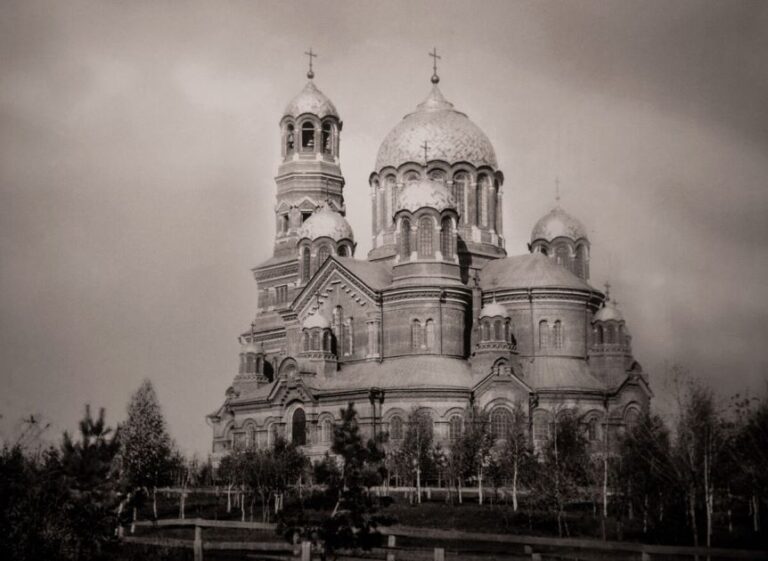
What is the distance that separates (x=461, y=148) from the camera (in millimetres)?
63062

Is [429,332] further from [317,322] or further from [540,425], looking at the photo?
[540,425]

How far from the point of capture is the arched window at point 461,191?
204 ft

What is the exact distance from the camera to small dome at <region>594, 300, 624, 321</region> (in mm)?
57062

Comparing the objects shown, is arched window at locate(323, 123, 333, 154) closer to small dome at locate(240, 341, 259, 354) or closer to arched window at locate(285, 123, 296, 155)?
arched window at locate(285, 123, 296, 155)

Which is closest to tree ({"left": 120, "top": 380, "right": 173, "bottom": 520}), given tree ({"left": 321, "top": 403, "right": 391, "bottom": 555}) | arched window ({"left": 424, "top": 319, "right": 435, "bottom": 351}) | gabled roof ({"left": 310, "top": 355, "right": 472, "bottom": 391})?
gabled roof ({"left": 310, "top": 355, "right": 472, "bottom": 391})

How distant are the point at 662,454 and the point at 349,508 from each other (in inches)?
504

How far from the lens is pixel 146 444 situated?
48750mm

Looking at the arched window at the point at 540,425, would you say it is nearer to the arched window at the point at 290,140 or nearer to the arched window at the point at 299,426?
the arched window at the point at 299,426

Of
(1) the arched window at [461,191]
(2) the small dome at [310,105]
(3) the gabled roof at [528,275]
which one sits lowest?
(3) the gabled roof at [528,275]

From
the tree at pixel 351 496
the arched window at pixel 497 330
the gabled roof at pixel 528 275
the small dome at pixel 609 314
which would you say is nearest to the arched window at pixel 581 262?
the gabled roof at pixel 528 275

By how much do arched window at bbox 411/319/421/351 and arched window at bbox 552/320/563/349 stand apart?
6979mm

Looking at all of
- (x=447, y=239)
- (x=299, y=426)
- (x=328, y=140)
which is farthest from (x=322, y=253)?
(x=299, y=426)

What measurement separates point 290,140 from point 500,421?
26603mm

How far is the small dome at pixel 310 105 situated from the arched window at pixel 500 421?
25.3 meters
